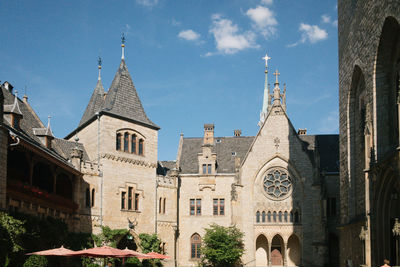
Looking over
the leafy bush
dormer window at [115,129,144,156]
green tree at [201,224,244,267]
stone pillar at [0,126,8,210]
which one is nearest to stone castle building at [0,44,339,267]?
dormer window at [115,129,144,156]

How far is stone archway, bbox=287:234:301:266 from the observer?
42.9 meters

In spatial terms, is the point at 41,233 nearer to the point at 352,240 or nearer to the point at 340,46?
the point at 352,240

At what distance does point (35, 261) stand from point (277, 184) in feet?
→ 80.3

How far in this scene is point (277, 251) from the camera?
44.4 meters

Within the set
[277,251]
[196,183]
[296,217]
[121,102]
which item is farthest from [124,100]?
[277,251]

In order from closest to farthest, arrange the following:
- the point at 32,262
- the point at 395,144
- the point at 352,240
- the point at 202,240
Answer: the point at 395,144
the point at 32,262
the point at 352,240
the point at 202,240

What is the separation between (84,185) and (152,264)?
7697mm

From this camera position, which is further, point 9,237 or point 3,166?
point 3,166

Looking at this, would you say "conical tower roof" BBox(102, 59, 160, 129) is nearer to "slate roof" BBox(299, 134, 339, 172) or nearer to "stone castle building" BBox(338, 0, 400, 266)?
"slate roof" BBox(299, 134, 339, 172)

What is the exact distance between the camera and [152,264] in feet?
121

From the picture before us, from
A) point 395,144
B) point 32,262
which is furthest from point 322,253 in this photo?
point 32,262

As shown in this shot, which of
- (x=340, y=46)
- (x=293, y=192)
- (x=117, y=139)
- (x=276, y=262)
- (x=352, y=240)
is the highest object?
(x=340, y=46)

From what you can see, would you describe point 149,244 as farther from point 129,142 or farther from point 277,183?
point 277,183

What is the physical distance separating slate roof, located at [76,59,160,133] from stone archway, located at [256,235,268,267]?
526 inches
